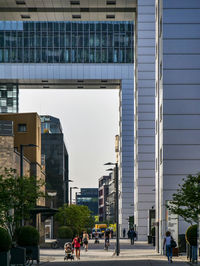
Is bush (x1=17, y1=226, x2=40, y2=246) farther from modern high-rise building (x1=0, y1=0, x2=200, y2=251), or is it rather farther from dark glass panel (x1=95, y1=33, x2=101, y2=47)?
dark glass panel (x1=95, y1=33, x2=101, y2=47)

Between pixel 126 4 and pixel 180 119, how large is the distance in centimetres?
3053

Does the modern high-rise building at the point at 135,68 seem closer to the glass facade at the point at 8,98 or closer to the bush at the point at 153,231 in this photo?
the glass facade at the point at 8,98

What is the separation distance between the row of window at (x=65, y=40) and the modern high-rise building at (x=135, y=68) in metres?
0.18

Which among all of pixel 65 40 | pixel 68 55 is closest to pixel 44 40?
pixel 65 40

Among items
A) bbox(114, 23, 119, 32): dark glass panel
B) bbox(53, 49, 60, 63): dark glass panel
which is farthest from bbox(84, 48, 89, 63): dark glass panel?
bbox(114, 23, 119, 32): dark glass panel

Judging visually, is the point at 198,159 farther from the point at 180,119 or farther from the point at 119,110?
the point at 119,110

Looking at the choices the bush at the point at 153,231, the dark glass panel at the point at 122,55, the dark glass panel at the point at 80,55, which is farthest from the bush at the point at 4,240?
the dark glass panel at the point at 122,55

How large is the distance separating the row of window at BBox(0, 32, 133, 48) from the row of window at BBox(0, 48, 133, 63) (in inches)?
39.6

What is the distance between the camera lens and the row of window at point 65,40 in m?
132

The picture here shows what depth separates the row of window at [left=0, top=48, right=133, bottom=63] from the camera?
131 m

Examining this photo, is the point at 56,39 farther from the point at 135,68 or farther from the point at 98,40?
the point at 135,68

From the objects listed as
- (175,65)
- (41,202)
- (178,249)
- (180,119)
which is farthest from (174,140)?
(41,202)

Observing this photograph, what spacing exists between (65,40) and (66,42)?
0.45 meters

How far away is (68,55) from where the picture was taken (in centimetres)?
13300
